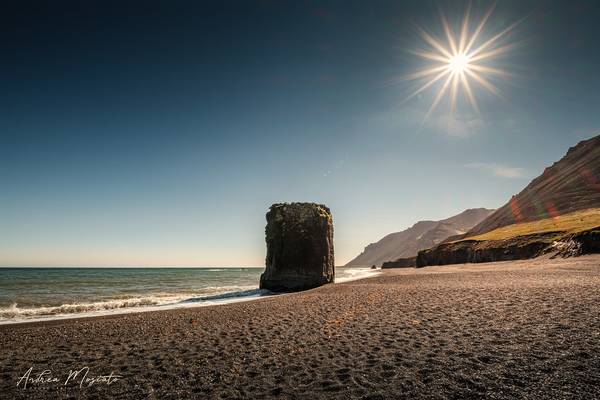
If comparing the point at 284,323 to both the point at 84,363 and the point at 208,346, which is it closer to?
the point at 208,346

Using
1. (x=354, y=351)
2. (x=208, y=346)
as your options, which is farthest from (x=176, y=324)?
(x=354, y=351)

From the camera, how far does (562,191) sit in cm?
9844

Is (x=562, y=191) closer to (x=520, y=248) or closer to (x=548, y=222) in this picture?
(x=548, y=222)

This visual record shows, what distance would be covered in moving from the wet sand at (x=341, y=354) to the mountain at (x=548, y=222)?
147 ft

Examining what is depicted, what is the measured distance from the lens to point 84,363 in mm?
8953

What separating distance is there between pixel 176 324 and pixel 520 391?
13.2m

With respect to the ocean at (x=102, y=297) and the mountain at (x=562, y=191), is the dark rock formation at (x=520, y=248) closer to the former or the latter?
the ocean at (x=102, y=297)

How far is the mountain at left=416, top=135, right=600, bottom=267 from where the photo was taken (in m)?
49.6

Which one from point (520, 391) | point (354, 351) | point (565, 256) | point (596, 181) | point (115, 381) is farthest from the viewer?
point (596, 181)

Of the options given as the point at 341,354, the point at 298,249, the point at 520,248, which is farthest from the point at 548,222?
the point at 341,354

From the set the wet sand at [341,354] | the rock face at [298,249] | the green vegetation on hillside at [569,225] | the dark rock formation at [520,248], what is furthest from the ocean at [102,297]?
the green vegetation on hillside at [569,225]

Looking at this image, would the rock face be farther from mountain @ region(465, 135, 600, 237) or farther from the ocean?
mountain @ region(465, 135, 600, 237)

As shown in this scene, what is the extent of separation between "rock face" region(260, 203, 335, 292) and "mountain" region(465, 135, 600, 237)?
83.9 metres

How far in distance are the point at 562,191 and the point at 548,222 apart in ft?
101
